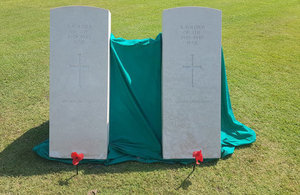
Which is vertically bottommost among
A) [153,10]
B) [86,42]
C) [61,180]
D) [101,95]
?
[61,180]

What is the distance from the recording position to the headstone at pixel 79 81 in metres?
4.52

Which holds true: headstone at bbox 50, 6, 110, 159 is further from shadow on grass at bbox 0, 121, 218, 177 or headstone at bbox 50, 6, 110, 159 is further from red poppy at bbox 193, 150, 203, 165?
red poppy at bbox 193, 150, 203, 165

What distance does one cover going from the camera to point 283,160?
183 inches

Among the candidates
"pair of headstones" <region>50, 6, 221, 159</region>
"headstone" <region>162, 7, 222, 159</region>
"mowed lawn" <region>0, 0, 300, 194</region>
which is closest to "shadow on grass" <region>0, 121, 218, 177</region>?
"mowed lawn" <region>0, 0, 300, 194</region>

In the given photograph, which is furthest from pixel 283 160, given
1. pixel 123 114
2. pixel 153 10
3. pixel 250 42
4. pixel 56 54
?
pixel 153 10

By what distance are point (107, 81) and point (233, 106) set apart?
2849 mm

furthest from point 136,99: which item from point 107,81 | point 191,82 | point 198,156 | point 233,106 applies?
point 233,106

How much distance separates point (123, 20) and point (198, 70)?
767cm

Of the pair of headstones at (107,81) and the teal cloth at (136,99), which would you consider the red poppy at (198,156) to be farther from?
the teal cloth at (136,99)

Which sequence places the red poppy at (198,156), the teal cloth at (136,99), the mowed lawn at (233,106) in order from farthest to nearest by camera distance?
the teal cloth at (136,99)
the red poppy at (198,156)
the mowed lawn at (233,106)

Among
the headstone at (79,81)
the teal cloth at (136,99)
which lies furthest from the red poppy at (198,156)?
the headstone at (79,81)

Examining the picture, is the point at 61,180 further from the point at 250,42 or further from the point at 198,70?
the point at 250,42

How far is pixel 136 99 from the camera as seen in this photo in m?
4.78

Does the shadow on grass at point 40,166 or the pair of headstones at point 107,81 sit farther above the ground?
the pair of headstones at point 107,81
